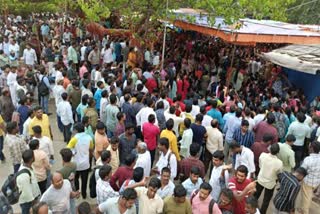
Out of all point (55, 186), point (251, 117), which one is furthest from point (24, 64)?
point (55, 186)

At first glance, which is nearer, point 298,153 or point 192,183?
point 192,183

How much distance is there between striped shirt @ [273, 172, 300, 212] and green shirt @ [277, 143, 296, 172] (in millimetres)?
810

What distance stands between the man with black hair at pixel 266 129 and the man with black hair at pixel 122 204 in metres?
3.52

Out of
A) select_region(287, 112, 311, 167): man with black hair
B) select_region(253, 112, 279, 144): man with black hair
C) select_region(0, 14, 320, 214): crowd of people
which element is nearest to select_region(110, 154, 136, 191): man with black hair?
select_region(0, 14, 320, 214): crowd of people

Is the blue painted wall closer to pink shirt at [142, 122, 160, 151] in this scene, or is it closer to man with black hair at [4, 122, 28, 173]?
pink shirt at [142, 122, 160, 151]

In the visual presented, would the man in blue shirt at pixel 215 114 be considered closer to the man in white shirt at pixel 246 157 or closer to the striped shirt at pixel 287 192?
the man in white shirt at pixel 246 157

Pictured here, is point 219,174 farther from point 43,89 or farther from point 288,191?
point 43,89

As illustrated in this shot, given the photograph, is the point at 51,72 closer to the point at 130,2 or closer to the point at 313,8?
the point at 130,2

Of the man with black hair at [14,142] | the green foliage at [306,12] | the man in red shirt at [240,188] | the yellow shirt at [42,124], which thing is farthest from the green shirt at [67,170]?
the green foliage at [306,12]

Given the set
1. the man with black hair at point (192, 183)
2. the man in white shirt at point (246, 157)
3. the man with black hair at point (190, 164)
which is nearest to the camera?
the man with black hair at point (192, 183)

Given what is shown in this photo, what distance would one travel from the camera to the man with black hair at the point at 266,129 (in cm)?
734

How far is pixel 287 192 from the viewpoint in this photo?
559cm

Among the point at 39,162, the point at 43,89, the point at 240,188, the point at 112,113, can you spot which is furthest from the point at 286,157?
the point at 43,89

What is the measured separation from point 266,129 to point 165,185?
288cm
